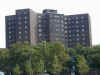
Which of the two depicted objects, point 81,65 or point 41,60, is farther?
point 81,65

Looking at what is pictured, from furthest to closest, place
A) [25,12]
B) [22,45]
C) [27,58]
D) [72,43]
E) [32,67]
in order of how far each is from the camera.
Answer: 1. [72,43]
2. [25,12]
3. [22,45]
4. [27,58]
5. [32,67]

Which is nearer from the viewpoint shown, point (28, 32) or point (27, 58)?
point (27, 58)

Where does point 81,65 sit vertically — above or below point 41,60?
below

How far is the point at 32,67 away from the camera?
67.0m

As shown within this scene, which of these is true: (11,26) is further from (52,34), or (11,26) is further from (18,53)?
(18,53)

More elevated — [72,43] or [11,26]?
[11,26]

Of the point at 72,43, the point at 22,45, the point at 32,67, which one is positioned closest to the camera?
the point at 32,67

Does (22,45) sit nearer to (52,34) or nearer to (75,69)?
(75,69)

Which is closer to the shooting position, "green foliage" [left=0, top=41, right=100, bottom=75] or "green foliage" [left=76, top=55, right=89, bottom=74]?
"green foliage" [left=0, top=41, right=100, bottom=75]

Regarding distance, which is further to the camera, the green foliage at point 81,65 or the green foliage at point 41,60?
the green foliage at point 81,65

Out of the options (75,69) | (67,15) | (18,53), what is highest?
(67,15)

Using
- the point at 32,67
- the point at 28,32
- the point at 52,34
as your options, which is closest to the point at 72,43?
the point at 52,34

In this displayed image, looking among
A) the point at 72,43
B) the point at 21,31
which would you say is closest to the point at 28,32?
the point at 21,31

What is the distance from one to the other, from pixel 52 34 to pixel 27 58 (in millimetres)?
64002
